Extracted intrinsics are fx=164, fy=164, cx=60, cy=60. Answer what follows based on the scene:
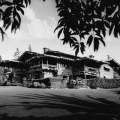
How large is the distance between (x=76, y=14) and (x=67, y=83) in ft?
85.8

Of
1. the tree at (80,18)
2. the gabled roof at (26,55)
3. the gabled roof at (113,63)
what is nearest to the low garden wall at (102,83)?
the gabled roof at (113,63)

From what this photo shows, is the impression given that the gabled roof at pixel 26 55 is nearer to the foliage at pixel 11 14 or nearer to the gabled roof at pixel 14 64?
the gabled roof at pixel 14 64

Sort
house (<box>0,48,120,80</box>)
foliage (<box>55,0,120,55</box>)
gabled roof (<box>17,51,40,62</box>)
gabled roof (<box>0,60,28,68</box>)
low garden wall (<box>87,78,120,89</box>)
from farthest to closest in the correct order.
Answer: gabled roof (<box>0,60,28,68</box>) → gabled roof (<box>17,51,40,62</box>) → house (<box>0,48,120,80</box>) → low garden wall (<box>87,78,120,89</box>) → foliage (<box>55,0,120,55</box>)

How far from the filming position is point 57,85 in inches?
1100

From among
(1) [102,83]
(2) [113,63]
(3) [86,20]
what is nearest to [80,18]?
(3) [86,20]

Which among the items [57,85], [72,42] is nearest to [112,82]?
[57,85]

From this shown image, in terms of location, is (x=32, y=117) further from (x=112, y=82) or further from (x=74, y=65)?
(x=74, y=65)

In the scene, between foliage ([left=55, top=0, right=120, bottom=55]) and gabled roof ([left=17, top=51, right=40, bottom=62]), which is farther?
gabled roof ([left=17, top=51, right=40, bottom=62])

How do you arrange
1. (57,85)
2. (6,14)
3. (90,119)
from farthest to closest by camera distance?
(57,85) → (90,119) → (6,14)

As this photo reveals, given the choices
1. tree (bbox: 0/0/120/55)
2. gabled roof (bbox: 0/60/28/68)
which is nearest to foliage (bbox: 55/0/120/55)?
tree (bbox: 0/0/120/55)

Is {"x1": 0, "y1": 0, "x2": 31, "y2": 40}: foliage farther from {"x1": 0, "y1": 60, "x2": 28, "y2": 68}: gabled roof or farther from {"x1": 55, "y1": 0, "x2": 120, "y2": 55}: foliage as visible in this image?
{"x1": 0, "y1": 60, "x2": 28, "y2": 68}: gabled roof

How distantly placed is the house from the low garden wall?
5813mm

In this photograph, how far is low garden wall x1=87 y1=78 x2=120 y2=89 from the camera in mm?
30359

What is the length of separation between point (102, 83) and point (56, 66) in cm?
1064
